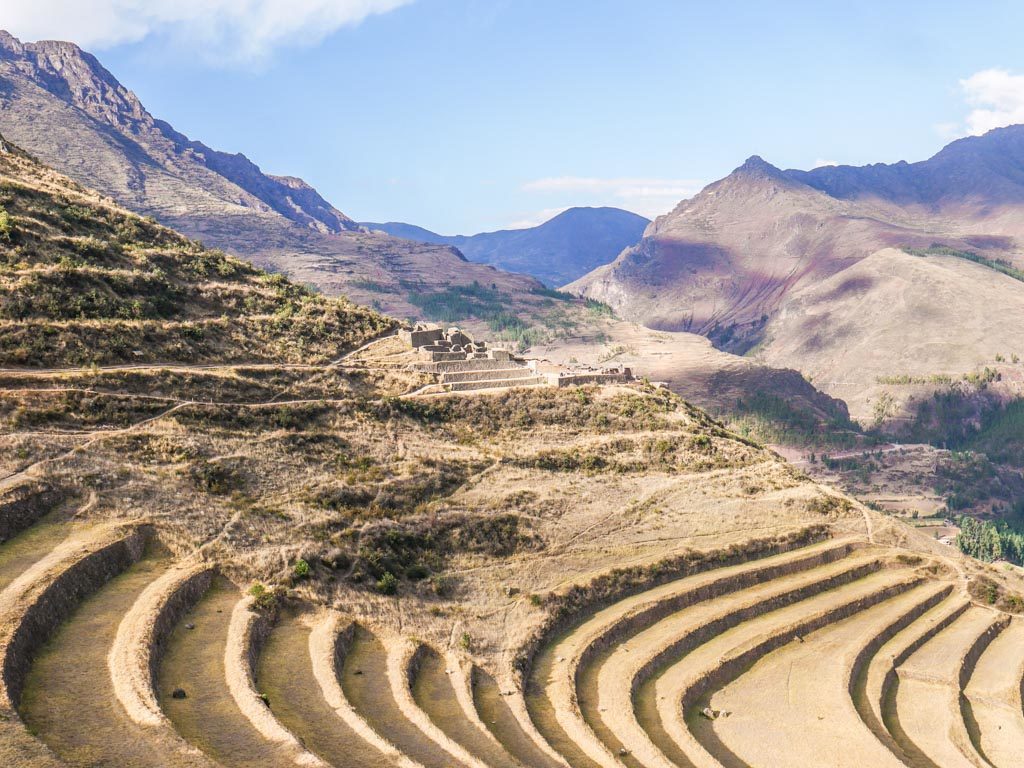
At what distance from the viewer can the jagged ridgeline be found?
2336 inches

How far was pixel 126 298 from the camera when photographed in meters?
67.9

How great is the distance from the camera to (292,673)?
121 ft

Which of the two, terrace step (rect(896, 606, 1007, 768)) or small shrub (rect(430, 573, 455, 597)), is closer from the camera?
terrace step (rect(896, 606, 1007, 768))

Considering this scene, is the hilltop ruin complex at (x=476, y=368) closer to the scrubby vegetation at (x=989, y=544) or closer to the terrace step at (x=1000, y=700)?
the terrace step at (x=1000, y=700)

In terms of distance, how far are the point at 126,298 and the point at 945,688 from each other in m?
69.0

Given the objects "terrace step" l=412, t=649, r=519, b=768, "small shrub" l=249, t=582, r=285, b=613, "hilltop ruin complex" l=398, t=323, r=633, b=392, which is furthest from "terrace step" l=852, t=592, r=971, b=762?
"hilltop ruin complex" l=398, t=323, r=633, b=392

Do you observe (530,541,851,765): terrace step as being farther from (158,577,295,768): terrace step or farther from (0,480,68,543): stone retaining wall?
(0,480,68,543): stone retaining wall

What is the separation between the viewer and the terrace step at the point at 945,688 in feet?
155

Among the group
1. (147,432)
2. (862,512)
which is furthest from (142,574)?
(862,512)

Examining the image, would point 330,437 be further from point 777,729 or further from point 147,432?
point 777,729

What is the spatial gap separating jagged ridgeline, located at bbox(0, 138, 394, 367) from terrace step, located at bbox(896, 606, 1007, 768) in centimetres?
5311

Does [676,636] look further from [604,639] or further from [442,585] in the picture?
[442,585]

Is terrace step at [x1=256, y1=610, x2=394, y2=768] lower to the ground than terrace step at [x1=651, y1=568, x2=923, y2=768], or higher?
higher

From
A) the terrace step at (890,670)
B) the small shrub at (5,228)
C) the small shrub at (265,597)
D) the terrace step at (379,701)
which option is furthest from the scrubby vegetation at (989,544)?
the small shrub at (5,228)
